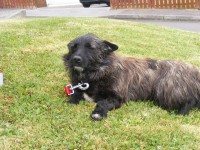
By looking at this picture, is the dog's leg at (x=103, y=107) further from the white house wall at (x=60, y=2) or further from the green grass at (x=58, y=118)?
the white house wall at (x=60, y=2)

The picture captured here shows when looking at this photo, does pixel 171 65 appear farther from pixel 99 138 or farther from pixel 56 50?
pixel 56 50

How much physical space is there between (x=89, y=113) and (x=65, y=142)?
0.97 m

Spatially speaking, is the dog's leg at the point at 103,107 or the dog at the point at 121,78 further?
the dog at the point at 121,78

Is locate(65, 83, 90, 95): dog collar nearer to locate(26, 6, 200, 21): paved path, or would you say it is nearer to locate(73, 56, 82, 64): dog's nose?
locate(73, 56, 82, 64): dog's nose

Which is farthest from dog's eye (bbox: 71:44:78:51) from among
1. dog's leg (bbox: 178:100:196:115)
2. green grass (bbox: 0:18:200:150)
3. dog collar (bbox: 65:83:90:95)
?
dog's leg (bbox: 178:100:196:115)

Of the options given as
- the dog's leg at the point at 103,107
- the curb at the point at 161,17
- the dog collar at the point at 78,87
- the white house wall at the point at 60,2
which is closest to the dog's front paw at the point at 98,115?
the dog's leg at the point at 103,107

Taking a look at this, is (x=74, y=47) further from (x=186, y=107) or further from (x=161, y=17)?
(x=161, y=17)

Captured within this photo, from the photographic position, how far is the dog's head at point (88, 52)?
5.43 meters

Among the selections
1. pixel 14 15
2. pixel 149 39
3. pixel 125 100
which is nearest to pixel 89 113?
pixel 125 100

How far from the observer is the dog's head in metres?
5.43

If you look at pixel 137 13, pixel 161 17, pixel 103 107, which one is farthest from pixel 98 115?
pixel 137 13

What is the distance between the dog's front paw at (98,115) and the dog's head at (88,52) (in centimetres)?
76

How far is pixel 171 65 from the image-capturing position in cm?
600

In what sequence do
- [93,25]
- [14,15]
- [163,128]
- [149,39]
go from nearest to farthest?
[163,128] → [149,39] → [93,25] → [14,15]
